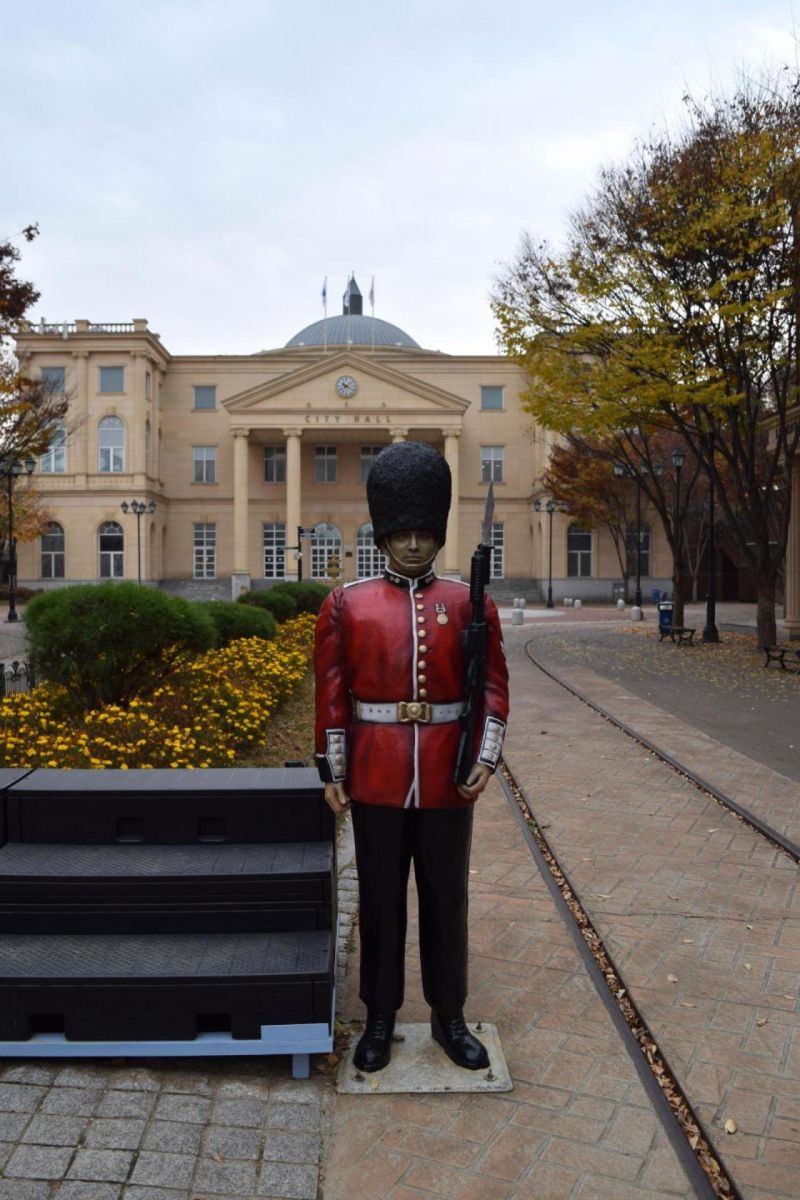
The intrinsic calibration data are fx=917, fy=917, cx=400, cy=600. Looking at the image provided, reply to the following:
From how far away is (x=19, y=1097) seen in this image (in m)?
3.23

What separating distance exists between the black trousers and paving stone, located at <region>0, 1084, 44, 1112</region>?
120 cm

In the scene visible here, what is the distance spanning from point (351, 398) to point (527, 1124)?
49.2 metres

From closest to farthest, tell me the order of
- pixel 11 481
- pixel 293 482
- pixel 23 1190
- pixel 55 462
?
pixel 23 1190, pixel 11 481, pixel 293 482, pixel 55 462

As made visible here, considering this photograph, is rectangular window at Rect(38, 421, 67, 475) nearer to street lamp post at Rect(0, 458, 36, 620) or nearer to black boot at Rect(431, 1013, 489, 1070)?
street lamp post at Rect(0, 458, 36, 620)

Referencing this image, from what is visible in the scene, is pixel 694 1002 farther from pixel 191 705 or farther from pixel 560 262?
pixel 560 262

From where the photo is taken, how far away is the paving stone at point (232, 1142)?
2.95 m

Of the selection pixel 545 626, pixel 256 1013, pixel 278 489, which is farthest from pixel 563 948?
pixel 278 489

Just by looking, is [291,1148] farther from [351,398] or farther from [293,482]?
[351,398]

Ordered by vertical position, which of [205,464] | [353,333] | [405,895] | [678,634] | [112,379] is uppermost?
[353,333]

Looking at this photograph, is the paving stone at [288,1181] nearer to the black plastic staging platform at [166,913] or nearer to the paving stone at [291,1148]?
the paving stone at [291,1148]

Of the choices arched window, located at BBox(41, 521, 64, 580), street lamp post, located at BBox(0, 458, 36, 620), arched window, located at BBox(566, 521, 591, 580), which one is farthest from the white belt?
arched window, located at BBox(41, 521, 64, 580)

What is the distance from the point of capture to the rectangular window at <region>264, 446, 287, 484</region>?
55.2 metres

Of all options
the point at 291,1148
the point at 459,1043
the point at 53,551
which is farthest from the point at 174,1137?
the point at 53,551

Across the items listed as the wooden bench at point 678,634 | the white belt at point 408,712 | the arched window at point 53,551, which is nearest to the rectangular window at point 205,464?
the arched window at point 53,551
